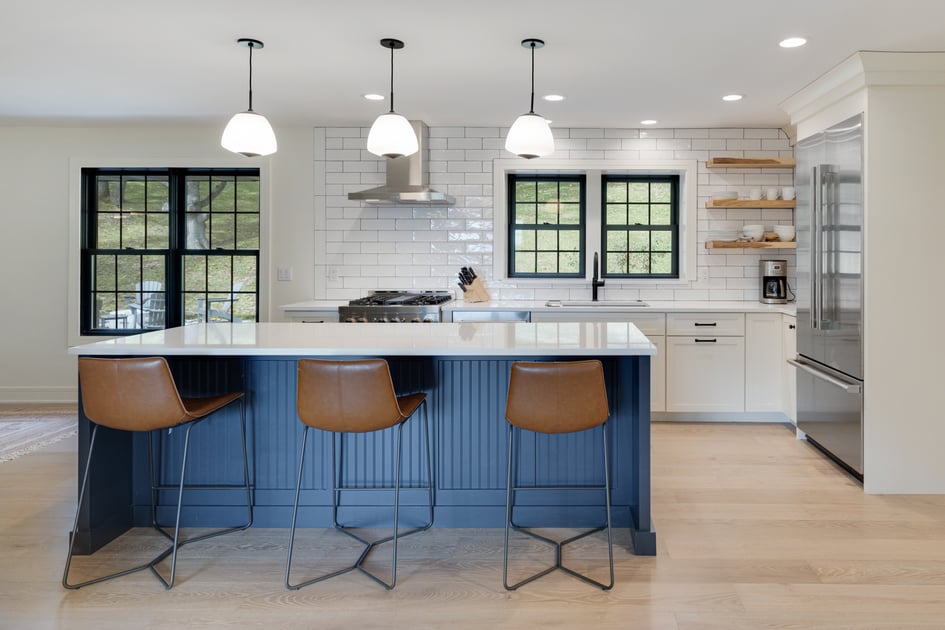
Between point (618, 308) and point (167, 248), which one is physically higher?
point (167, 248)

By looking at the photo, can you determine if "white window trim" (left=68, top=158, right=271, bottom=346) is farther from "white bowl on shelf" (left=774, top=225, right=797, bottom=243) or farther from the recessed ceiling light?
"white bowl on shelf" (left=774, top=225, right=797, bottom=243)

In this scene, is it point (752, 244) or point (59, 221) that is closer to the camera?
point (752, 244)

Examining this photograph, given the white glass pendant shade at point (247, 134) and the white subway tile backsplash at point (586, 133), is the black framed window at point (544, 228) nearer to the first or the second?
the white subway tile backsplash at point (586, 133)

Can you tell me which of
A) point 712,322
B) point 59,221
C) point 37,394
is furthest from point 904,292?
point 37,394

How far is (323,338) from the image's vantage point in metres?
2.90

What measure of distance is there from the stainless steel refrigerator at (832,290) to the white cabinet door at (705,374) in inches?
24.6

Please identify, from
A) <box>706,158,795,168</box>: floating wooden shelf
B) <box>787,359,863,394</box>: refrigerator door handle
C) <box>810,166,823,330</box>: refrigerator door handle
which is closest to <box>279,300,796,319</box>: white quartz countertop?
<box>787,359,863,394</box>: refrigerator door handle

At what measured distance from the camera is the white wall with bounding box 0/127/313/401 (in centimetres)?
548

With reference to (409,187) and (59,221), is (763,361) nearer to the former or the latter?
(409,187)

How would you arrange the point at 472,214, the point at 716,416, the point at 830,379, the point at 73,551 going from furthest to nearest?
the point at 472,214 < the point at 716,416 < the point at 830,379 < the point at 73,551

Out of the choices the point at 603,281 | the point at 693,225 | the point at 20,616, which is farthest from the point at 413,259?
the point at 20,616

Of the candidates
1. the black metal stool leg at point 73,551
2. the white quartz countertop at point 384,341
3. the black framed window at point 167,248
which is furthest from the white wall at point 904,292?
the black framed window at point 167,248

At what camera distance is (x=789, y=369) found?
16.1 ft

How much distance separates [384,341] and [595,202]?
327 centimetres
